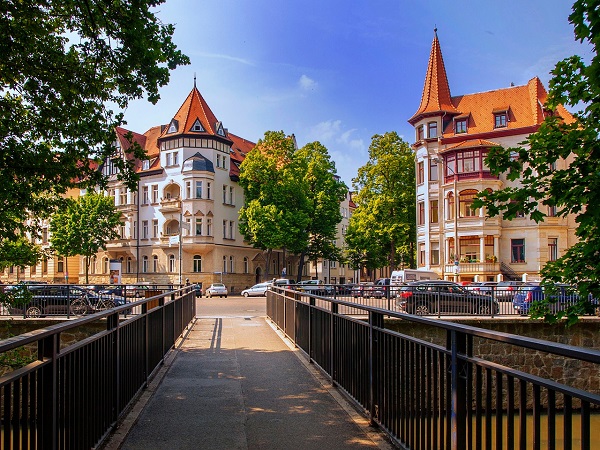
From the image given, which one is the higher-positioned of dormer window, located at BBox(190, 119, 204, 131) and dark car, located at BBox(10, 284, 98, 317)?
dormer window, located at BBox(190, 119, 204, 131)

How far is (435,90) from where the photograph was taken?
5438 centimetres

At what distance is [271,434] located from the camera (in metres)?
5.56

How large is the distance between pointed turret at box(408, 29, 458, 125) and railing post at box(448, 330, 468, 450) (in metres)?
51.7

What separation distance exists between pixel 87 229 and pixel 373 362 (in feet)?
185

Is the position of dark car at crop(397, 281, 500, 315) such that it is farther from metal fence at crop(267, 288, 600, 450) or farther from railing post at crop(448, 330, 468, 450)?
railing post at crop(448, 330, 468, 450)

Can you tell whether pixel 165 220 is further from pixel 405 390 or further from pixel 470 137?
pixel 405 390

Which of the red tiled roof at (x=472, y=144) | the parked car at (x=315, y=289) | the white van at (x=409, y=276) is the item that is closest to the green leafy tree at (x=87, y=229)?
the white van at (x=409, y=276)

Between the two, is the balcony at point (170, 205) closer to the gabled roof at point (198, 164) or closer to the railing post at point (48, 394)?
the gabled roof at point (198, 164)

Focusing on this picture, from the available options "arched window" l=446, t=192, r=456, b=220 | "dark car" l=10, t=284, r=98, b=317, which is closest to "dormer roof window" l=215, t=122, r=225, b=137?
"arched window" l=446, t=192, r=456, b=220

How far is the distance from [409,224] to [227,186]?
20.0 metres

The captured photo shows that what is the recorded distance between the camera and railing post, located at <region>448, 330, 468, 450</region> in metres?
3.56

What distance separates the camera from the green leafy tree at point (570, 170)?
8586 mm

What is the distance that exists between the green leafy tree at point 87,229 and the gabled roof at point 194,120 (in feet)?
32.5

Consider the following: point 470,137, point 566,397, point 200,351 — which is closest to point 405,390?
point 566,397
